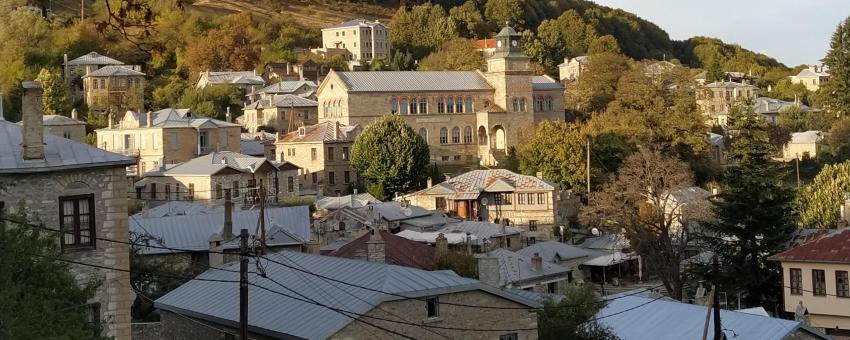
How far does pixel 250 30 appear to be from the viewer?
114812 mm

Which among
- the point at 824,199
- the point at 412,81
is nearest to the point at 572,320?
the point at 824,199

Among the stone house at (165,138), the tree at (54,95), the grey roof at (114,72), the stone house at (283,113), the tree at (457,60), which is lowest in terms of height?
the stone house at (165,138)

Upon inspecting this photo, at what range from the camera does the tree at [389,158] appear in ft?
213

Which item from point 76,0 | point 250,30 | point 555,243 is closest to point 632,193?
point 555,243

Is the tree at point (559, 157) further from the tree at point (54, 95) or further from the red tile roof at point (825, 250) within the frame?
the red tile roof at point (825, 250)

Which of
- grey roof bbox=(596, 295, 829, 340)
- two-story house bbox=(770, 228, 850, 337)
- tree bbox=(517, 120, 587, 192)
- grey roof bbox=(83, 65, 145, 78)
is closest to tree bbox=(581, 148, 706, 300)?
two-story house bbox=(770, 228, 850, 337)

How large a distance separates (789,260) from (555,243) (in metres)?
17.0

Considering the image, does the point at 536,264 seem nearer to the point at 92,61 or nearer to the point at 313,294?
the point at 313,294

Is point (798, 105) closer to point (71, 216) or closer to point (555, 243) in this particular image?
point (555, 243)

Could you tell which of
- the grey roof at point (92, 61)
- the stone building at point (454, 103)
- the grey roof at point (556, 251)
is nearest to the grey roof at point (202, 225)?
the grey roof at point (556, 251)

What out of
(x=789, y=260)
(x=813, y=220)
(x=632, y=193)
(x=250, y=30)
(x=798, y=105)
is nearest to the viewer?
(x=789, y=260)

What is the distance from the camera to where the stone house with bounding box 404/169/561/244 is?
6069 cm

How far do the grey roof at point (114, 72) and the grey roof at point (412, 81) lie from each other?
18081 mm

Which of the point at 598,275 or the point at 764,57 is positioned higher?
the point at 764,57
